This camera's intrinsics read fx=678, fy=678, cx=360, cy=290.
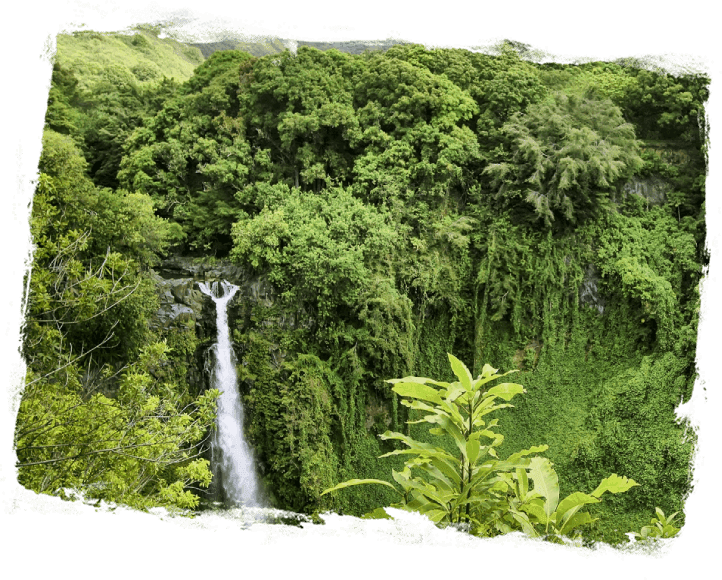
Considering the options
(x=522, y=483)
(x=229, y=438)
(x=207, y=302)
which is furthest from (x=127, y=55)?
(x=522, y=483)

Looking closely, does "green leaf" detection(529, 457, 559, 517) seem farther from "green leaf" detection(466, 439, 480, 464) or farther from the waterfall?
the waterfall

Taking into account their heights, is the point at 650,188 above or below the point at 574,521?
above

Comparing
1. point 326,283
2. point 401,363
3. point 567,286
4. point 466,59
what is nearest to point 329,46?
point 466,59

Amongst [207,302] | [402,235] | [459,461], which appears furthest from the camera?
[402,235]

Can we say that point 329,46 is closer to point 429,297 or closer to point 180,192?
point 180,192

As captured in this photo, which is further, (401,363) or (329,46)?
(401,363)

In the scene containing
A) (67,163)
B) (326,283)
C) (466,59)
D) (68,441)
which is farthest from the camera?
(466,59)

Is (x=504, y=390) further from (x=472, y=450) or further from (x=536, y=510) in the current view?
(x=536, y=510)
